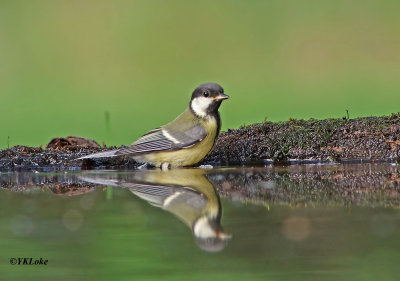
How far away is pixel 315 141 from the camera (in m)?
8.11

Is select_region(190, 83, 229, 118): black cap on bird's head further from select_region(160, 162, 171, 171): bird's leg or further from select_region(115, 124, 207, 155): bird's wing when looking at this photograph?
select_region(160, 162, 171, 171): bird's leg

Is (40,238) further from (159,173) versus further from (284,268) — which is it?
(159,173)

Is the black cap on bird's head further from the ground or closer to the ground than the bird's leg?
further from the ground

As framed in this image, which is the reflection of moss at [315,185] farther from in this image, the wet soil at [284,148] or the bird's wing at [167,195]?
the wet soil at [284,148]

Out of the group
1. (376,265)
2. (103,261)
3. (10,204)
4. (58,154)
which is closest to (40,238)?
(103,261)

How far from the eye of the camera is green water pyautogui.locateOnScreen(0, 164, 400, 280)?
306 cm

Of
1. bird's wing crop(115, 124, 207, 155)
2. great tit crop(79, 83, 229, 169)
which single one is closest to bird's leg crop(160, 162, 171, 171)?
great tit crop(79, 83, 229, 169)

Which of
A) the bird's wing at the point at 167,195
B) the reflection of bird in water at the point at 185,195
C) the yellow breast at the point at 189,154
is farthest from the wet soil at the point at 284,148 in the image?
the bird's wing at the point at 167,195

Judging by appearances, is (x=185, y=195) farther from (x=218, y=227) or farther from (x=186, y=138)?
(x=186, y=138)

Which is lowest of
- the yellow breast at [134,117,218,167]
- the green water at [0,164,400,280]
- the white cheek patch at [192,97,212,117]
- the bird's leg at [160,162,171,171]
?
the green water at [0,164,400,280]

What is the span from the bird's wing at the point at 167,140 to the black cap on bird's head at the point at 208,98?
30 centimetres

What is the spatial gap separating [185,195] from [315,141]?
2.96 metres

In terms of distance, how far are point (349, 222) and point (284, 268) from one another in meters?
1.32

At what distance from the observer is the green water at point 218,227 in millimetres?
3061
